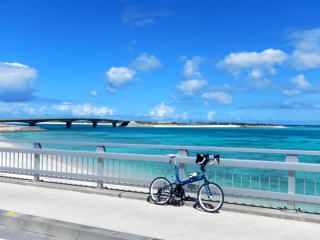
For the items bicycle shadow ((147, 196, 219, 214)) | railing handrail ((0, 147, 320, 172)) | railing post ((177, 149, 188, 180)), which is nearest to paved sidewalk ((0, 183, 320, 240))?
bicycle shadow ((147, 196, 219, 214))

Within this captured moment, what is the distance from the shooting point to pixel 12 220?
644 centimetres

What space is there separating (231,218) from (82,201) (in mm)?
3330

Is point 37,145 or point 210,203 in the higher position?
point 37,145

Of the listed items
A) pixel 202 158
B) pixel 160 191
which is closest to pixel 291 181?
pixel 202 158

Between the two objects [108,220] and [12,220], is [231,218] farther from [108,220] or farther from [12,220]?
[12,220]

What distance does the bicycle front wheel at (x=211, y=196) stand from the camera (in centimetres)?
711

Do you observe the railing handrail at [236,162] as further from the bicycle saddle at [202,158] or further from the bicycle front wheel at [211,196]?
the bicycle front wheel at [211,196]

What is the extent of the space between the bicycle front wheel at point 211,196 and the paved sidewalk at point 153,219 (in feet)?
0.56

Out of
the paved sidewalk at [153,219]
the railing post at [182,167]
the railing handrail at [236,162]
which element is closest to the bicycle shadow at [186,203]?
the paved sidewalk at [153,219]

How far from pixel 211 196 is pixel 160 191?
3.85 ft

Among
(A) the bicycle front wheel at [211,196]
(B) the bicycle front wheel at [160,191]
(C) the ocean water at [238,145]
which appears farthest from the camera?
(C) the ocean water at [238,145]

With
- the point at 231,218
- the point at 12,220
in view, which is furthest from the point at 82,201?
the point at 231,218

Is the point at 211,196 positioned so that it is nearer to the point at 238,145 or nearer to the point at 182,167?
the point at 182,167

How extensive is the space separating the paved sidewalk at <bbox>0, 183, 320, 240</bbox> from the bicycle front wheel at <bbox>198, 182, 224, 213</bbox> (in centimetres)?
17
